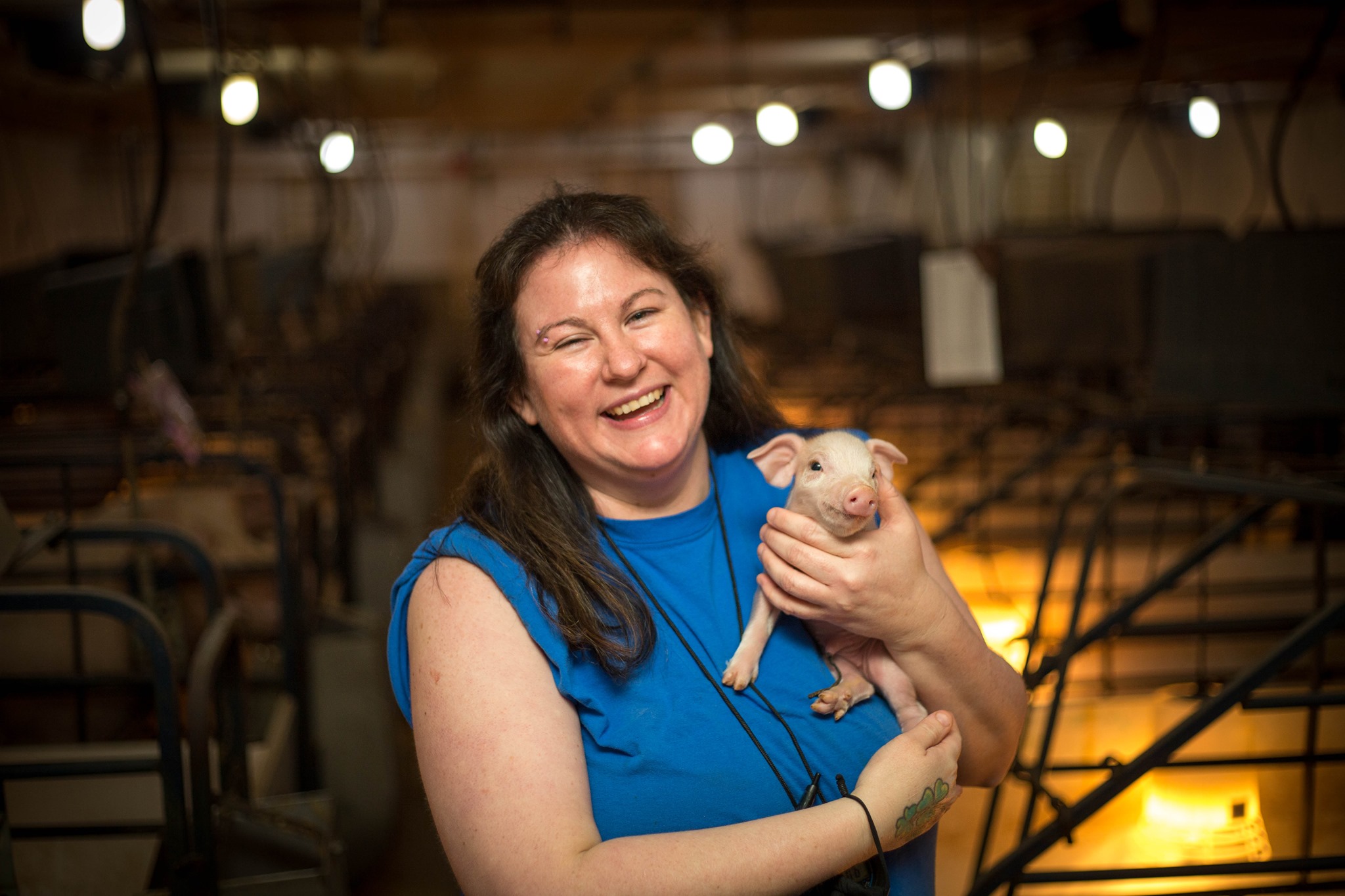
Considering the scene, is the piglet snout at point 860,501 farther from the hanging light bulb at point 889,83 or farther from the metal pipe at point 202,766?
the hanging light bulb at point 889,83

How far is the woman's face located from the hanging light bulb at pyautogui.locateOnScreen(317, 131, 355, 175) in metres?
3.51

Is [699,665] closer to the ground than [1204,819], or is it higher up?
higher up

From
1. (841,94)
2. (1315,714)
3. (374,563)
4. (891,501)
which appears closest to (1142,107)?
(1315,714)

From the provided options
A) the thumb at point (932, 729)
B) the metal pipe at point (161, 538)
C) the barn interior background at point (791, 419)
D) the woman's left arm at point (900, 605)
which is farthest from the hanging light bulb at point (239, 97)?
the thumb at point (932, 729)

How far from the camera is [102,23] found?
216cm

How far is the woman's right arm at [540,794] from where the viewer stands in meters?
1.15

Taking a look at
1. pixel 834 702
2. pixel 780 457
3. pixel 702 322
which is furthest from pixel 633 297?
pixel 834 702

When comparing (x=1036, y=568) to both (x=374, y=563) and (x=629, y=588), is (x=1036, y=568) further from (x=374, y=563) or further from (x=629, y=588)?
(x=629, y=588)

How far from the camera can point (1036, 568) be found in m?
4.13

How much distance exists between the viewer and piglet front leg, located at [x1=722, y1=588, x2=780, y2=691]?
132 cm

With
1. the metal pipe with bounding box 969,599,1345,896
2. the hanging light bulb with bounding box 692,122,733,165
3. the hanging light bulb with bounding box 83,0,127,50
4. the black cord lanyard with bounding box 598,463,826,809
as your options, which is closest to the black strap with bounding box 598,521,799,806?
the black cord lanyard with bounding box 598,463,826,809

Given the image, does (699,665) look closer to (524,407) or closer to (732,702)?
(732,702)

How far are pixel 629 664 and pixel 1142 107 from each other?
Answer: 2.50 meters

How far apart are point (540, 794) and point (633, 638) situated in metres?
0.21
